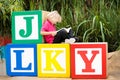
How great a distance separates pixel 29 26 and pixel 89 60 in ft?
2.83

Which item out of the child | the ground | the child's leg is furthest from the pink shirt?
the ground

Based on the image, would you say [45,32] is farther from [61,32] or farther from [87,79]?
[87,79]

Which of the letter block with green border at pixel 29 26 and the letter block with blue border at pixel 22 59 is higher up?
the letter block with green border at pixel 29 26

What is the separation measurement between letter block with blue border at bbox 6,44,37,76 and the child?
22 cm

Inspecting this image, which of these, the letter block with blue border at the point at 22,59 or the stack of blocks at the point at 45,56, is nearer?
the stack of blocks at the point at 45,56

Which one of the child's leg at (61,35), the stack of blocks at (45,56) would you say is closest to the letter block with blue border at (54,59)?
the stack of blocks at (45,56)

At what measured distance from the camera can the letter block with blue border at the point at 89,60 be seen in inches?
172

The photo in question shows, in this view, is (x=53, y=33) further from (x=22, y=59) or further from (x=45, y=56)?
(x=22, y=59)

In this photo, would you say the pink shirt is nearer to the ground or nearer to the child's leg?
the child's leg

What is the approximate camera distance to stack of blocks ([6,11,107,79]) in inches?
173

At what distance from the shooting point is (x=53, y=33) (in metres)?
4.53

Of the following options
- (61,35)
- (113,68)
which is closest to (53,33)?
(61,35)

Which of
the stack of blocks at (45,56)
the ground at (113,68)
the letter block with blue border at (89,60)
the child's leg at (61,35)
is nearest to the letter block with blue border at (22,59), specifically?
the stack of blocks at (45,56)

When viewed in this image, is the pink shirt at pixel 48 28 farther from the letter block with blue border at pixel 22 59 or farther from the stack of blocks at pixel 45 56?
the letter block with blue border at pixel 22 59
